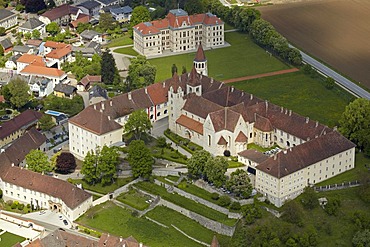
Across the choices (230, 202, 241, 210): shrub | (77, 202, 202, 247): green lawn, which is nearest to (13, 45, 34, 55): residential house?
(77, 202, 202, 247): green lawn

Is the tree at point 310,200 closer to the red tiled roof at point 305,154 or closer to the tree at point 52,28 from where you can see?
the red tiled roof at point 305,154

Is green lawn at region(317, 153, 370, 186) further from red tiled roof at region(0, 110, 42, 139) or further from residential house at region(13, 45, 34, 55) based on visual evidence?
residential house at region(13, 45, 34, 55)

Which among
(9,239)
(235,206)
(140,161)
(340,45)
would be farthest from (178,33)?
(9,239)

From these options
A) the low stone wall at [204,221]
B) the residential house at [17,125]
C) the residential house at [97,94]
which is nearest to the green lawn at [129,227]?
the low stone wall at [204,221]

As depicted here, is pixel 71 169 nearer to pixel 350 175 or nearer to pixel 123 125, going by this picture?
pixel 123 125

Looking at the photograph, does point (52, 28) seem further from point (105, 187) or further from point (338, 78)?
point (105, 187)
